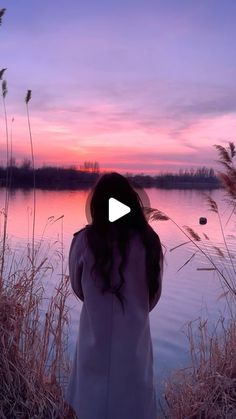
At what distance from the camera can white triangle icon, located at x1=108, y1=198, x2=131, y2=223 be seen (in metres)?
2.06

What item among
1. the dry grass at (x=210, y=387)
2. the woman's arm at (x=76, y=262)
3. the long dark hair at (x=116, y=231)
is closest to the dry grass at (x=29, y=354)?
the dry grass at (x=210, y=387)

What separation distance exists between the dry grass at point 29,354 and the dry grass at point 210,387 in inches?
32.7

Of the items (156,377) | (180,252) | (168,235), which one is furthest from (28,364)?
(168,235)

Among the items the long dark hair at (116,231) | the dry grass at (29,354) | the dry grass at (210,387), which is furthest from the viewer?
the dry grass at (210,387)

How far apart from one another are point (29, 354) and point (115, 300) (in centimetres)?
130

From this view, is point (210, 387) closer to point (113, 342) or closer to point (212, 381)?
point (212, 381)

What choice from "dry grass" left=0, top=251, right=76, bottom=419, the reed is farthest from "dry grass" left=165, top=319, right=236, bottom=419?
"dry grass" left=0, top=251, right=76, bottom=419

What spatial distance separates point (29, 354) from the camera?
3.10 m

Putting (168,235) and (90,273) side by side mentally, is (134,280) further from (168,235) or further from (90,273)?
(168,235)

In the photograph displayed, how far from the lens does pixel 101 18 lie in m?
9.40

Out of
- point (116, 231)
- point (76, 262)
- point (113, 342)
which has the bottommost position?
point (113, 342)

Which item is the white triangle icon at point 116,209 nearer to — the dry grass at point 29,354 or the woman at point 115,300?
the woman at point 115,300

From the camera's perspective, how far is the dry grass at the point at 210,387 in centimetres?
304

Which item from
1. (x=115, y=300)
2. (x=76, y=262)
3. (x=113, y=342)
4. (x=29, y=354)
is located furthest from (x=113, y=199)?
(x=29, y=354)
